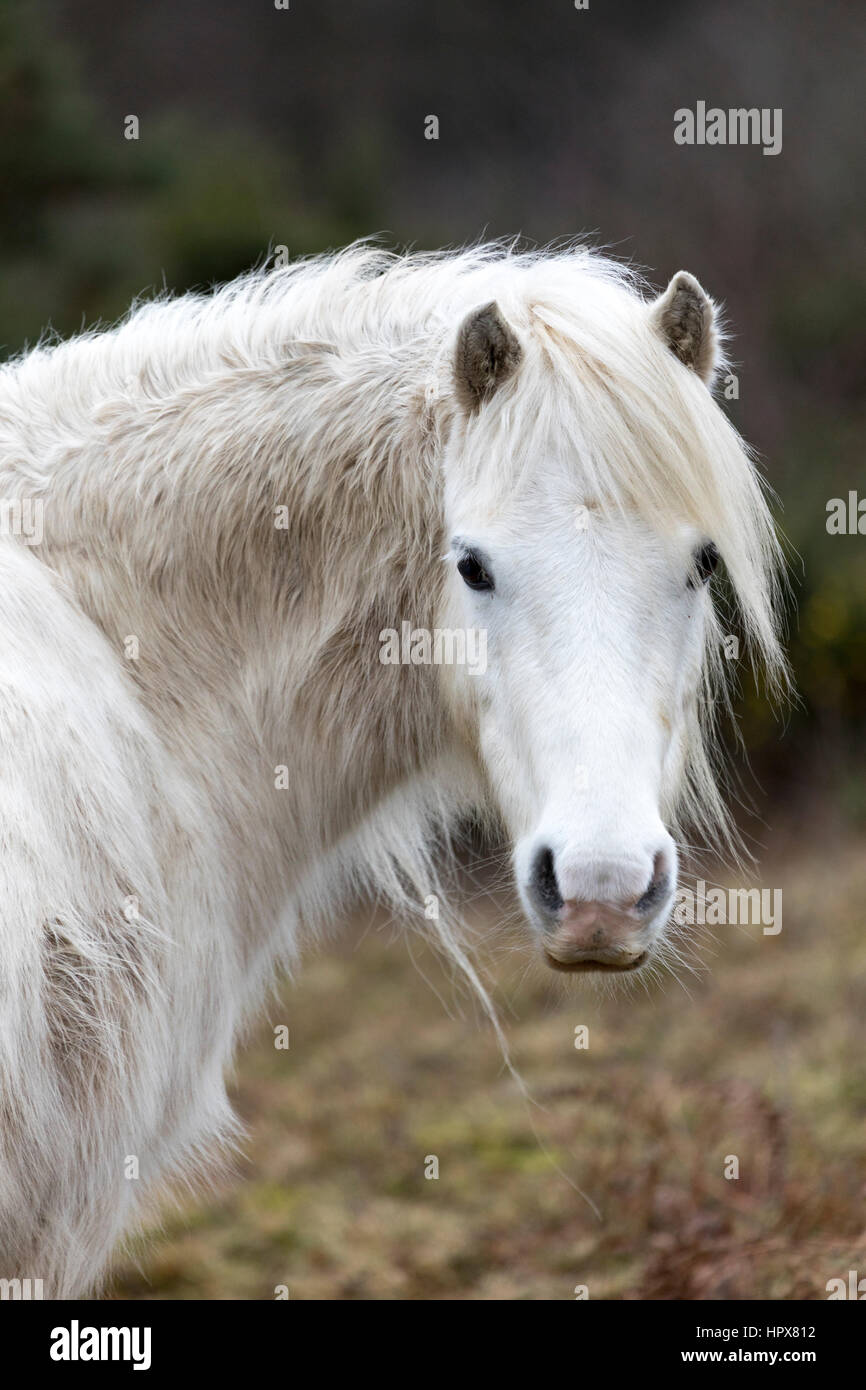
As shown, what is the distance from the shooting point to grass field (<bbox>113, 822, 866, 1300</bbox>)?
14.1ft

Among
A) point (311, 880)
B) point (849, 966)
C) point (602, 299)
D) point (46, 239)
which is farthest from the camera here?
point (46, 239)

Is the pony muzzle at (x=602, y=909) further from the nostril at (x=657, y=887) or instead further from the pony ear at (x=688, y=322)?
the pony ear at (x=688, y=322)

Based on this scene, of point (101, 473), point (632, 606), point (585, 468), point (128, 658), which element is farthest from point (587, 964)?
point (101, 473)

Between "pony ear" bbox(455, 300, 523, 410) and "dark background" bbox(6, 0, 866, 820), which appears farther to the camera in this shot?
"dark background" bbox(6, 0, 866, 820)

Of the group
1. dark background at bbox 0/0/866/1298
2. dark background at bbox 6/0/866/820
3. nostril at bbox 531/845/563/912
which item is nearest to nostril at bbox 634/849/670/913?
nostril at bbox 531/845/563/912

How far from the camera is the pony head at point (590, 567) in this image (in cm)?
221

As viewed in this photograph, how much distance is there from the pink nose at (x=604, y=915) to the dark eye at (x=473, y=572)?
1.86 feet

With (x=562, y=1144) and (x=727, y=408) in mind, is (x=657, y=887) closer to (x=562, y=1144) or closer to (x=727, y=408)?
(x=562, y=1144)

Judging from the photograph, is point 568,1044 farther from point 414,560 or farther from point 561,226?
point 561,226

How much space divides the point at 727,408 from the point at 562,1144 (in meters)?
7.37

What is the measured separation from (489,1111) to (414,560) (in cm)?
428

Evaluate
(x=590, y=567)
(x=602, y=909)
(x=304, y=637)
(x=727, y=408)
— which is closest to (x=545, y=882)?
(x=602, y=909)

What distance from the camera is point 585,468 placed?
7.92 ft

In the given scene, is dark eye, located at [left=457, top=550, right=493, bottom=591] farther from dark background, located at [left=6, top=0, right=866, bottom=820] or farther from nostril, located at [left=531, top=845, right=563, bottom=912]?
dark background, located at [left=6, top=0, right=866, bottom=820]
